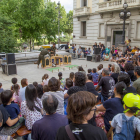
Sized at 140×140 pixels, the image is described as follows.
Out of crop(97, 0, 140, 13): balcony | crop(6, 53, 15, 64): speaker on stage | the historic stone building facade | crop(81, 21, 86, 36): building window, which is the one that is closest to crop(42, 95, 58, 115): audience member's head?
crop(6, 53, 15, 64): speaker on stage

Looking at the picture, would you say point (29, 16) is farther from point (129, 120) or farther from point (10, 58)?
point (129, 120)

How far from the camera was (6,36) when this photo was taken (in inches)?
706

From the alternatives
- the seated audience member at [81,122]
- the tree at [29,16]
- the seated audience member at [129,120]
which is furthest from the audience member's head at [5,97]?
the tree at [29,16]

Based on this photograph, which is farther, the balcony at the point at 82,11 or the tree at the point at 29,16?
the tree at the point at 29,16

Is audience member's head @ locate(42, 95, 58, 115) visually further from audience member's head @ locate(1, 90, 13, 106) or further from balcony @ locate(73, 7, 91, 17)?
balcony @ locate(73, 7, 91, 17)

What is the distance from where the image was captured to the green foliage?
1737cm

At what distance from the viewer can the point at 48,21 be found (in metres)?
28.9

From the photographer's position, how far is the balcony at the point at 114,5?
17.1m

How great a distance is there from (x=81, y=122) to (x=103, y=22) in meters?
21.6

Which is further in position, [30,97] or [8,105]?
[30,97]

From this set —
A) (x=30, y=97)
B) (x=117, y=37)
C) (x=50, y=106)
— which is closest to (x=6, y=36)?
(x=117, y=37)

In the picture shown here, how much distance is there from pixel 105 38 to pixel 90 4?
20.5 ft

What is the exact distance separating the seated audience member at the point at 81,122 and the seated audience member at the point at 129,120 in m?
0.84

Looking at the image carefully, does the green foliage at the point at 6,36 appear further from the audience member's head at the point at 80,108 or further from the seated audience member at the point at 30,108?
the audience member's head at the point at 80,108
